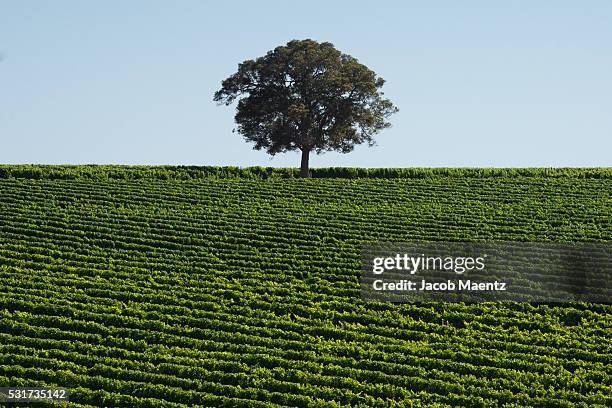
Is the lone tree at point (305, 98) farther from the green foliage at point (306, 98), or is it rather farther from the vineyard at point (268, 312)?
the vineyard at point (268, 312)

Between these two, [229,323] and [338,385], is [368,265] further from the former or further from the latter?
[338,385]

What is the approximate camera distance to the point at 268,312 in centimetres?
2306

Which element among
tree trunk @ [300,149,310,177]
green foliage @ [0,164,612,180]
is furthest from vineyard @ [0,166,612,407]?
tree trunk @ [300,149,310,177]

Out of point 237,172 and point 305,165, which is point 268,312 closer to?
point 237,172

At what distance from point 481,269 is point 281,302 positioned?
6314 millimetres

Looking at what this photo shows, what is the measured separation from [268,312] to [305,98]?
30.4 meters

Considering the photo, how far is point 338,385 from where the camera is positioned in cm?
1889

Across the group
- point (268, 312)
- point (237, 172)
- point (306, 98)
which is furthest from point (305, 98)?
point (268, 312)

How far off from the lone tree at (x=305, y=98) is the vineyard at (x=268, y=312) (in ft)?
46.5

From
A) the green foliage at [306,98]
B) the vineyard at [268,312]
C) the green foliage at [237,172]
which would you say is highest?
the green foliage at [306,98]

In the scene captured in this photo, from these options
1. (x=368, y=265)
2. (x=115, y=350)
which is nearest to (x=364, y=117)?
(x=368, y=265)

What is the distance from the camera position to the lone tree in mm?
52031

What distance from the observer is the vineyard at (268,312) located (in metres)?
18.9

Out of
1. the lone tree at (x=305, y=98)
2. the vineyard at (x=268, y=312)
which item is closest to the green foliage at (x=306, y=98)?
the lone tree at (x=305, y=98)
